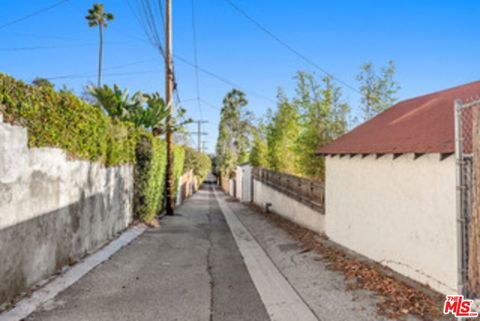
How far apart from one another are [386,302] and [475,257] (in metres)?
1.24

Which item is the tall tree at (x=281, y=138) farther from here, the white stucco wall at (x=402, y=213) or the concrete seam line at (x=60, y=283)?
the concrete seam line at (x=60, y=283)

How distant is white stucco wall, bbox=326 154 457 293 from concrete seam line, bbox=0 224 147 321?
526 centimetres

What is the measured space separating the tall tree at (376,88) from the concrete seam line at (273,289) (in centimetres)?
718

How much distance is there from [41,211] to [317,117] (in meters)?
9.68

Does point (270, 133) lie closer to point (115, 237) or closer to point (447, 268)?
point (115, 237)

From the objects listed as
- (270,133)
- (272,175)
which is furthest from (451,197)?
(270,133)

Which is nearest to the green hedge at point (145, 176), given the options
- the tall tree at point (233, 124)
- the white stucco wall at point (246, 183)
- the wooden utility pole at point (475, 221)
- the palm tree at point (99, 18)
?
the wooden utility pole at point (475, 221)

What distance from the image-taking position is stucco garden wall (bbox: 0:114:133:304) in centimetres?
382

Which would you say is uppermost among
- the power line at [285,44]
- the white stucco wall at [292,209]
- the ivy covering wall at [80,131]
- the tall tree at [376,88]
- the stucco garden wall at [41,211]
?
the power line at [285,44]

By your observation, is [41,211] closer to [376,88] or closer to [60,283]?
[60,283]

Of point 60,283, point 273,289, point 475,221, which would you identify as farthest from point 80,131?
point 475,221

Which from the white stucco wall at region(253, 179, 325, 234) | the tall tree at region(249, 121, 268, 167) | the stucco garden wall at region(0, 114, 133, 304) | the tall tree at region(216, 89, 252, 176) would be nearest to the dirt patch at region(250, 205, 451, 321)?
the white stucco wall at region(253, 179, 325, 234)

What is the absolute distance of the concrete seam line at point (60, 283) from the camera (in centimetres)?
367

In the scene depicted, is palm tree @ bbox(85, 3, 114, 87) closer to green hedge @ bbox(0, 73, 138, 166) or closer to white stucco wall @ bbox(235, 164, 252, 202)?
white stucco wall @ bbox(235, 164, 252, 202)
